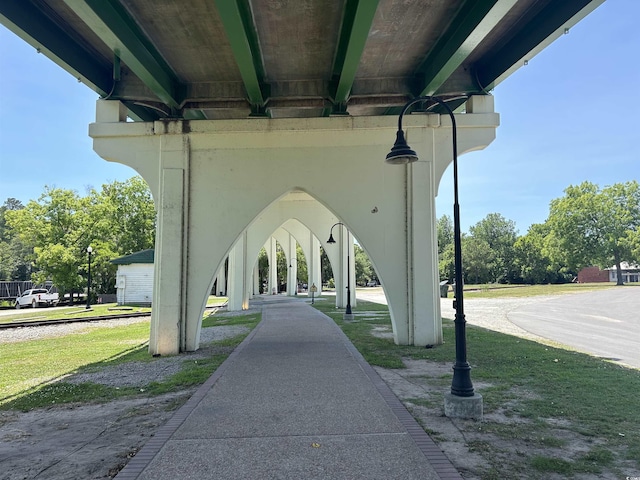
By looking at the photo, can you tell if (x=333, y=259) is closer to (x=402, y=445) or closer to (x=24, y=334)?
(x=24, y=334)

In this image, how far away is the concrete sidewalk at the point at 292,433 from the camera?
4.03 meters

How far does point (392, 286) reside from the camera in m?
11.5

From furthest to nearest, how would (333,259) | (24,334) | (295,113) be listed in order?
(333,259), (24,334), (295,113)

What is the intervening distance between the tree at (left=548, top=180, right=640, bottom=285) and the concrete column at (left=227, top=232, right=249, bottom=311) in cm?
5238

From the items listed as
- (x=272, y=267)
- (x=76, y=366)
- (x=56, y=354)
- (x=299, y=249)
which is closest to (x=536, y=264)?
(x=299, y=249)

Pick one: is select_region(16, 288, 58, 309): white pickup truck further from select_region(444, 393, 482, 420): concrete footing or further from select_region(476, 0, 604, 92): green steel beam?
select_region(444, 393, 482, 420): concrete footing

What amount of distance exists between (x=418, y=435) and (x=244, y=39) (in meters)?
6.63

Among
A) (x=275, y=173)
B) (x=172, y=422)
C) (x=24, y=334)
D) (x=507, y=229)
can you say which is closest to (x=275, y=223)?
(x=24, y=334)

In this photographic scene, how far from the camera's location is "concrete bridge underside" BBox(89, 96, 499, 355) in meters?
11.1

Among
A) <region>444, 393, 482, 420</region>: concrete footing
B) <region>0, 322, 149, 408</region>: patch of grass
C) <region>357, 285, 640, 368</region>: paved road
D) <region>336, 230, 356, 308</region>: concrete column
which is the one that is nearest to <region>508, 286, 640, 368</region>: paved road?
<region>357, 285, 640, 368</region>: paved road

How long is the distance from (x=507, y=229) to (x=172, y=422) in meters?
92.8

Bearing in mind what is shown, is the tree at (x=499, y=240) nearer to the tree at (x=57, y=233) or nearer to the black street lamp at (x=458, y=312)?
the tree at (x=57, y=233)

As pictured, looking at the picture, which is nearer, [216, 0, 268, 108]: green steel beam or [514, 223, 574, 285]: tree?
[216, 0, 268, 108]: green steel beam

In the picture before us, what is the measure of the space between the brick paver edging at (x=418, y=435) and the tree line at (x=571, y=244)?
61.9 meters
